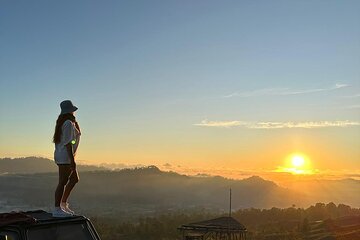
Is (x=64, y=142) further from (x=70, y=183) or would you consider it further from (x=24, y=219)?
(x=24, y=219)

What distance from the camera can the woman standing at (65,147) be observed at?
25.5ft

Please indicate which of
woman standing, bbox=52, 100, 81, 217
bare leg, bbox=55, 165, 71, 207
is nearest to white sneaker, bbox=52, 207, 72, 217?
woman standing, bbox=52, 100, 81, 217

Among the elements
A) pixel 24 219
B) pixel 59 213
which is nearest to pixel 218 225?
pixel 59 213

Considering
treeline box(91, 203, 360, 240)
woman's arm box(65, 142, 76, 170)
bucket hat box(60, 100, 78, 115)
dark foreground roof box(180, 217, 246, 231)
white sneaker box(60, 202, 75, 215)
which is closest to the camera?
white sneaker box(60, 202, 75, 215)

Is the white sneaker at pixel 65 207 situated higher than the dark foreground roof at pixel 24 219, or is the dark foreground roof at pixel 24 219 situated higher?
the white sneaker at pixel 65 207

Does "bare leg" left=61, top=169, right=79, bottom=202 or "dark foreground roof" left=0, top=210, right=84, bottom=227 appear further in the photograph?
"bare leg" left=61, top=169, right=79, bottom=202

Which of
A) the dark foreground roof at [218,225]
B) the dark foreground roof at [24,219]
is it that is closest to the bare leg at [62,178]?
the dark foreground roof at [24,219]

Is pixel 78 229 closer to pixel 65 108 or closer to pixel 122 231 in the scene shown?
pixel 65 108

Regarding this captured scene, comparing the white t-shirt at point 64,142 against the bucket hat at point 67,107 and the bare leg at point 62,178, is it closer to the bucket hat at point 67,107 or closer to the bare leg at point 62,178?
the bare leg at point 62,178

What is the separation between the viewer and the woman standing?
7758 mm

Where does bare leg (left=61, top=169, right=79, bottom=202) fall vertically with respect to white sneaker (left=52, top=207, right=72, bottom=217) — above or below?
above

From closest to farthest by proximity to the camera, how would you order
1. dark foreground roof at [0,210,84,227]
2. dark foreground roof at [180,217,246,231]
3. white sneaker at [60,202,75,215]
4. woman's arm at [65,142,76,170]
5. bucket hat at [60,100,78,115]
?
1. dark foreground roof at [0,210,84,227]
2. white sneaker at [60,202,75,215]
3. woman's arm at [65,142,76,170]
4. bucket hat at [60,100,78,115]
5. dark foreground roof at [180,217,246,231]

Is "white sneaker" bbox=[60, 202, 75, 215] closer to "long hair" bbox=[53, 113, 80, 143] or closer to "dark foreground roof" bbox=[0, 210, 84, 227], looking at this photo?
"dark foreground roof" bbox=[0, 210, 84, 227]

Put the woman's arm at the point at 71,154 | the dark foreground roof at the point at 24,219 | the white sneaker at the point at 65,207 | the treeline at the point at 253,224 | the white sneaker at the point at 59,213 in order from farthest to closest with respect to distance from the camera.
→ the treeline at the point at 253,224 → the woman's arm at the point at 71,154 → the white sneaker at the point at 65,207 → the white sneaker at the point at 59,213 → the dark foreground roof at the point at 24,219
